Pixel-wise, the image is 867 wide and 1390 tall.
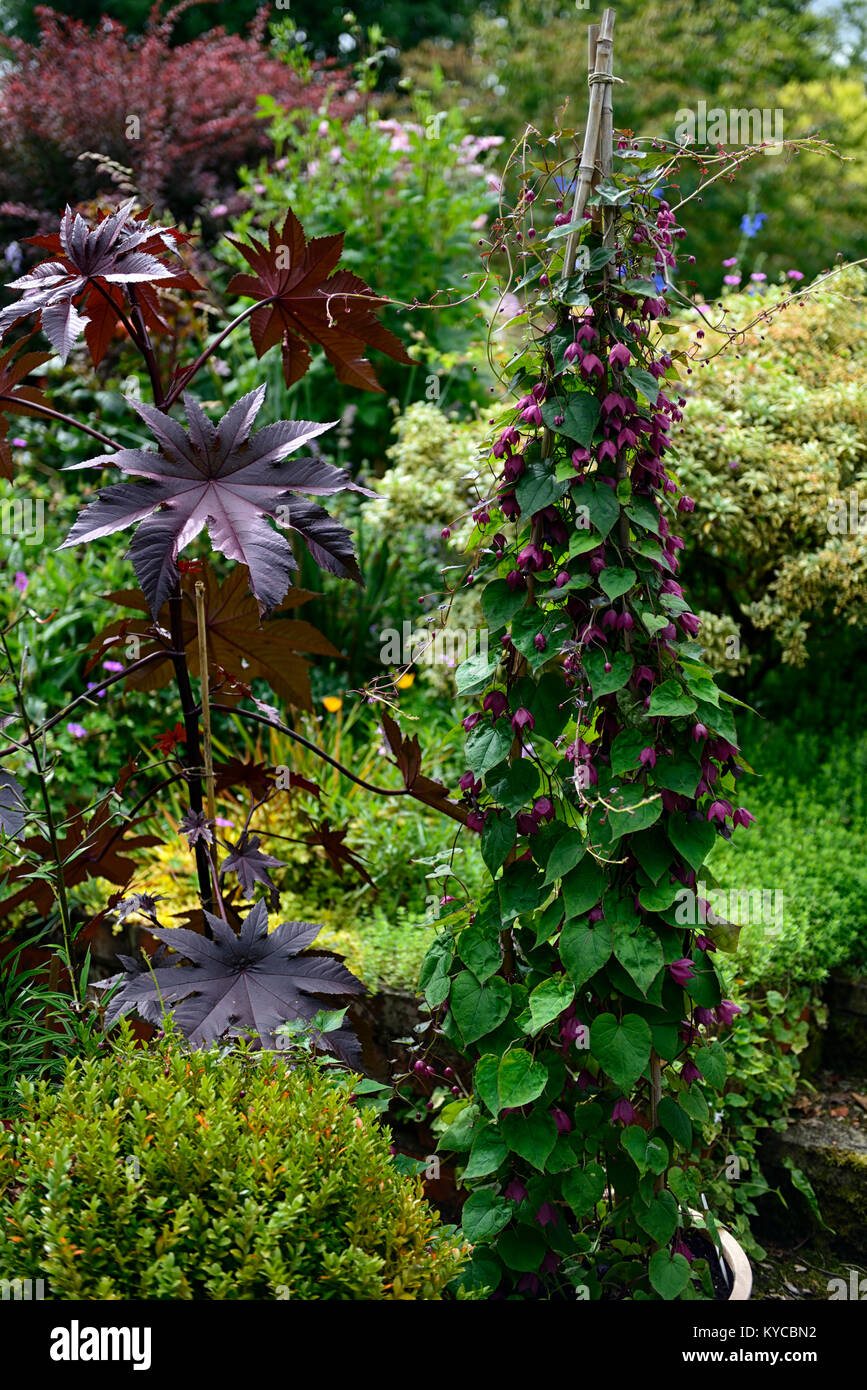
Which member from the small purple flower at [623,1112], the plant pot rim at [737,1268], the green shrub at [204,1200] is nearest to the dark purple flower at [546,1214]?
the small purple flower at [623,1112]

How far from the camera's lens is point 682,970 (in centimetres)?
189

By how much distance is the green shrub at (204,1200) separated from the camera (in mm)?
1419

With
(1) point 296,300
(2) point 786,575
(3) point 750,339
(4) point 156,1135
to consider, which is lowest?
(4) point 156,1135

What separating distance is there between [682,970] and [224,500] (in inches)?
44.6

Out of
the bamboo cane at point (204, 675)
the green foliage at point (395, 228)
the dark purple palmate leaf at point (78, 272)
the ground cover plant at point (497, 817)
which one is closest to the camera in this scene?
the ground cover plant at point (497, 817)

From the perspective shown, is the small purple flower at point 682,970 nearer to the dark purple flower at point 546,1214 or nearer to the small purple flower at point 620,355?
the dark purple flower at point 546,1214

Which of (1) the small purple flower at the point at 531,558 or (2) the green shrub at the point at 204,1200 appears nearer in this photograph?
(2) the green shrub at the point at 204,1200

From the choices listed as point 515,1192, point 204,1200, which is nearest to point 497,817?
point 515,1192

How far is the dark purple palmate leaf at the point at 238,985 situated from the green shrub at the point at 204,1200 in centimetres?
27

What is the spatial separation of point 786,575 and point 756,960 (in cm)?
158

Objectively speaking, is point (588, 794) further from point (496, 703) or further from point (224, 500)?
point (224, 500)

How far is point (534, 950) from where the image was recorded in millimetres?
2023

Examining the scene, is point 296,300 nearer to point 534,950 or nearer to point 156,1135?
point 534,950
